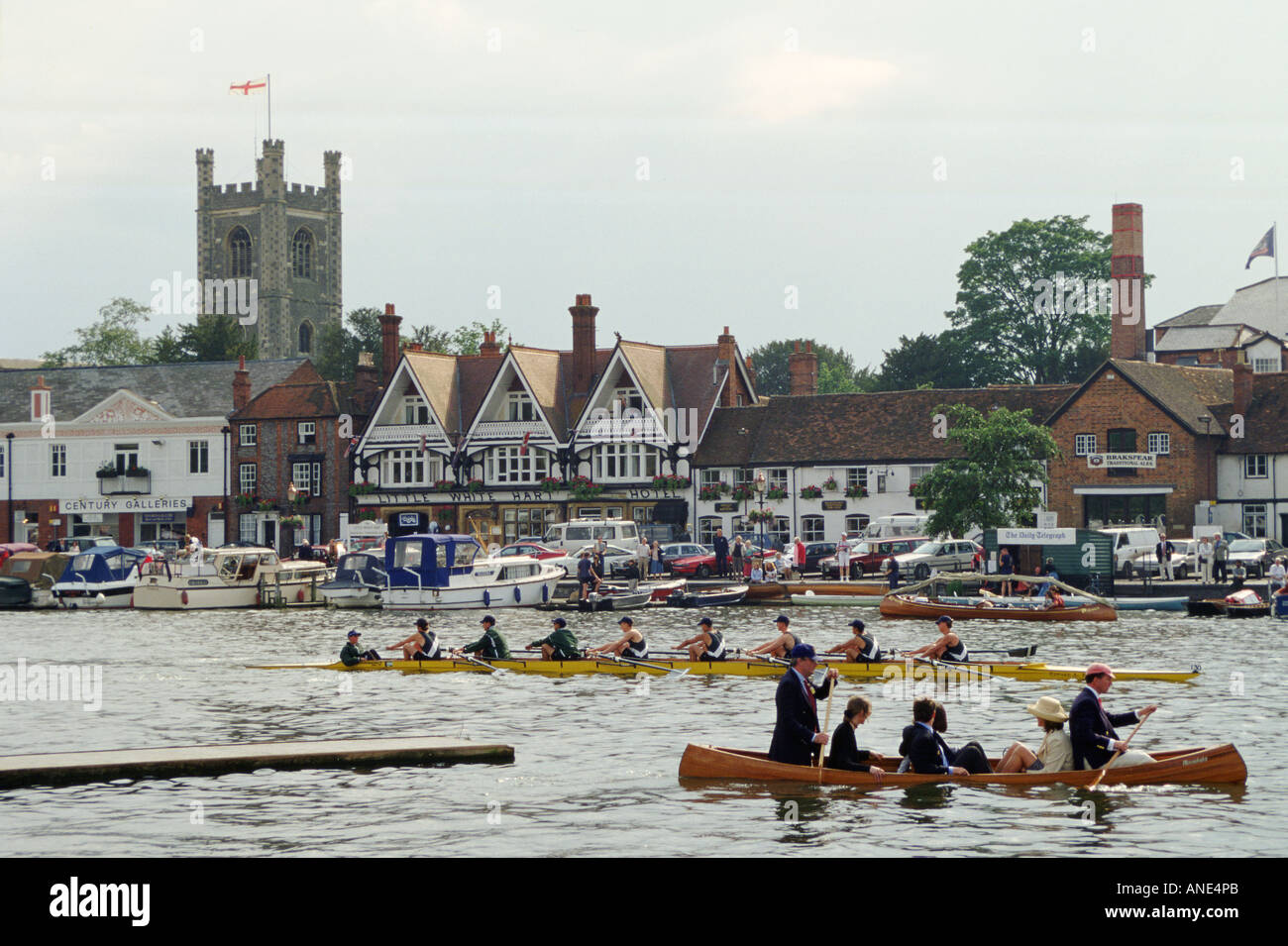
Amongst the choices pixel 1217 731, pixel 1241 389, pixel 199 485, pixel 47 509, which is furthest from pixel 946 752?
pixel 47 509

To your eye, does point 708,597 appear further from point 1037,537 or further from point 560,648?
point 560,648

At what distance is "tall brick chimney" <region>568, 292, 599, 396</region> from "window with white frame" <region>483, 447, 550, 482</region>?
4.18 m

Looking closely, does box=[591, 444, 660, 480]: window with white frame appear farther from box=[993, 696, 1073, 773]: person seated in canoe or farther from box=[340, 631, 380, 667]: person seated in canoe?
box=[993, 696, 1073, 773]: person seated in canoe

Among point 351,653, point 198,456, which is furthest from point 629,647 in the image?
point 198,456

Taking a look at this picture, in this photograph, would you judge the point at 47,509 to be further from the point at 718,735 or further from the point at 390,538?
the point at 718,735

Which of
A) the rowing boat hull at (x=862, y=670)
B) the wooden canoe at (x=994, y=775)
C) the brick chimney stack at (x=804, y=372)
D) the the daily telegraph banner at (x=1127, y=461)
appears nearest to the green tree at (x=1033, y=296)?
the brick chimney stack at (x=804, y=372)

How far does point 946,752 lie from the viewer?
19688 millimetres

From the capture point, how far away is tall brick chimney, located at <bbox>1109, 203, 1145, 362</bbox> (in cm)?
7575

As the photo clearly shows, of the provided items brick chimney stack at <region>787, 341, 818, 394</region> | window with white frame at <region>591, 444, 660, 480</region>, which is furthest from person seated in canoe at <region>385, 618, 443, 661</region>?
brick chimney stack at <region>787, 341, 818, 394</region>

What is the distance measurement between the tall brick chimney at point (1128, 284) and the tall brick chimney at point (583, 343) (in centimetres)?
2566

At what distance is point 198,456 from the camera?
278ft

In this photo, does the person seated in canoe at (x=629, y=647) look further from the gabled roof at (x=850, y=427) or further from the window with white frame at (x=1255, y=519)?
the window with white frame at (x=1255, y=519)

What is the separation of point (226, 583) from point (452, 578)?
9886 mm
